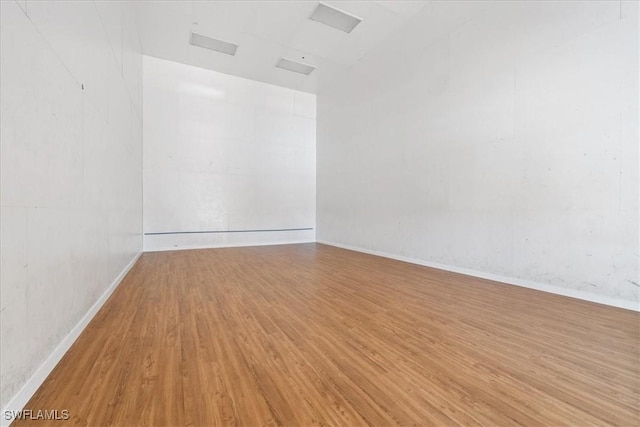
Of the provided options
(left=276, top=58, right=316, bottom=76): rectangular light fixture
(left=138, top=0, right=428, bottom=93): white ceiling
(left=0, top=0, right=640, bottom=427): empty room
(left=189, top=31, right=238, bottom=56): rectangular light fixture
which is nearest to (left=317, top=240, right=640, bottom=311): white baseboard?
(left=0, top=0, right=640, bottom=427): empty room

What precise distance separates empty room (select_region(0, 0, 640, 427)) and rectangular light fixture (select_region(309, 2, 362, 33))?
0.12 ft

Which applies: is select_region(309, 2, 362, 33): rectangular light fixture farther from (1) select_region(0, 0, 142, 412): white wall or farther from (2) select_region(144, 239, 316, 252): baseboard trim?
(2) select_region(144, 239, 316, 252): baseboard trim

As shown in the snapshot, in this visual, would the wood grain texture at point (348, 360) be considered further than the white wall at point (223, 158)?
No

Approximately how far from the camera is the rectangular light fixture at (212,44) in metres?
5.00

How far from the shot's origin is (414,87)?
4.61m

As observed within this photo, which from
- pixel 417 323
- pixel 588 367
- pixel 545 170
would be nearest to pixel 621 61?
pixel 545 170

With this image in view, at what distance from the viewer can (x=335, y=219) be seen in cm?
670

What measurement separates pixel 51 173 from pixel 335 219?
5578mm

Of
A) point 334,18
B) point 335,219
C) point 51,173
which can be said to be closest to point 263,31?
point 334,18

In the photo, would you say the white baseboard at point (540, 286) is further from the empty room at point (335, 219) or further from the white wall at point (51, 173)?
the white wall at point (51, 173)

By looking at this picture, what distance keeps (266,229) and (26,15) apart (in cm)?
575

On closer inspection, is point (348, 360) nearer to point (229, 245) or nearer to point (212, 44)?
point (229, 245)

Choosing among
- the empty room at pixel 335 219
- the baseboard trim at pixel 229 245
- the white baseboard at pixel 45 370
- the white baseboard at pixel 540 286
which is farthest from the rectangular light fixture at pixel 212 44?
the white baseboard at pixel 540 286

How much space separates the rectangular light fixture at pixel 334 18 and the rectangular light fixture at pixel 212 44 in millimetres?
1785
